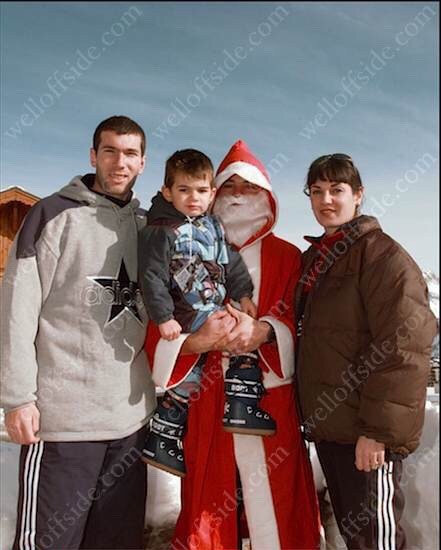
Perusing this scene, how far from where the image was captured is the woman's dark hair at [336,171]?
2.50m

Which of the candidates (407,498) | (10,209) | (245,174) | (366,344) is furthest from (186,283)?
(10,209)

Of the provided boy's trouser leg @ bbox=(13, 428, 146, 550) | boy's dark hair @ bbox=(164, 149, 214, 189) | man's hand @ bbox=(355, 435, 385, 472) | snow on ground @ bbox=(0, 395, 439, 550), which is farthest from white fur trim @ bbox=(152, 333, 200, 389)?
snow on ground @ bbox=(0, 395, 439, 550)

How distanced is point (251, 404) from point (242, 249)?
759mm

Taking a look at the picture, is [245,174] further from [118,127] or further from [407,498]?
[407,498]

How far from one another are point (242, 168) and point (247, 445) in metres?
1.34

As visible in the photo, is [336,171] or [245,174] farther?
[245,174]

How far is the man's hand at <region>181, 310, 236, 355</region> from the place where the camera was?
240 cm

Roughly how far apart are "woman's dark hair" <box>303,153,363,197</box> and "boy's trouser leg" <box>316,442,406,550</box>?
117 cm

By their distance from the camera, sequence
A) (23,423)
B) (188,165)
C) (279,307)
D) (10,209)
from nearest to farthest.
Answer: (23,423)
(188,165)
(279,307)
(10,209)

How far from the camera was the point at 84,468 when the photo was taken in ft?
7.52

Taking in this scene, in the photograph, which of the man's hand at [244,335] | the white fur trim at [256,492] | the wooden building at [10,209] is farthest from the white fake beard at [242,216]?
the wooden building at [10,209]

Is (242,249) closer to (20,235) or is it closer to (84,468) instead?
(20,235)

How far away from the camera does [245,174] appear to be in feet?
8.99

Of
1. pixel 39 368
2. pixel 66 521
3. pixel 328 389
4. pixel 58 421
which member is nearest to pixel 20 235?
pixel 39 368
